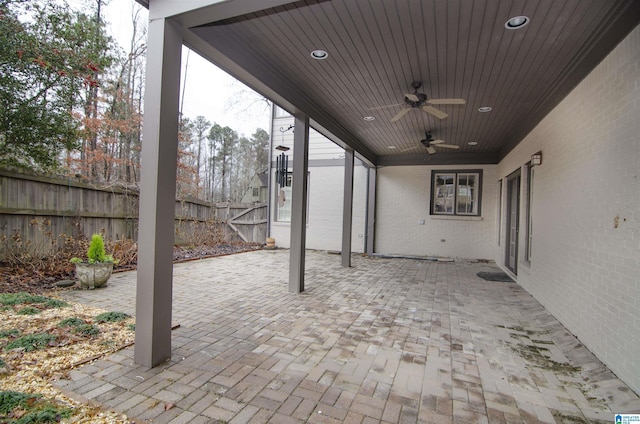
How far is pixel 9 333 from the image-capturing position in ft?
8.96

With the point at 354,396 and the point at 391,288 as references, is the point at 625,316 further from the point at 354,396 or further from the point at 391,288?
the point at 391,288

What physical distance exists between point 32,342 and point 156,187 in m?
1.71

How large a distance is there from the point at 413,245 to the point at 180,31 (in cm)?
819

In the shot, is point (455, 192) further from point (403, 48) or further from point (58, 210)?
point (58, 210)

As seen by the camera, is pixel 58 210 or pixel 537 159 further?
pixel 58 210

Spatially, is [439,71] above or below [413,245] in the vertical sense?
above

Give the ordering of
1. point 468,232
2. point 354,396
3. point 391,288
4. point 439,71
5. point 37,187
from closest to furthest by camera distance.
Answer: point 354,396 → point 439,71 → point 37,187 → point 391,288 → point 468,232

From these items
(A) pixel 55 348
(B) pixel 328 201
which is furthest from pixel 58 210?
(B) pixel 328 201

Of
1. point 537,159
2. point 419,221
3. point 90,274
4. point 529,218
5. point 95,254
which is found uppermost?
point 537,159

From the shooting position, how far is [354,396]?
2.11m

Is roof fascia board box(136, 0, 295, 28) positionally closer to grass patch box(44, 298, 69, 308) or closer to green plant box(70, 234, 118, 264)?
grass patch box(44, 298, 69, 308)

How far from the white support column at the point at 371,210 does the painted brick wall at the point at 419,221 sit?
0.19 m

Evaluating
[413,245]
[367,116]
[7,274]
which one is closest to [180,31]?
[367,116]

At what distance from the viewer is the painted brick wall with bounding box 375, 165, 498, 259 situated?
8.72 m
